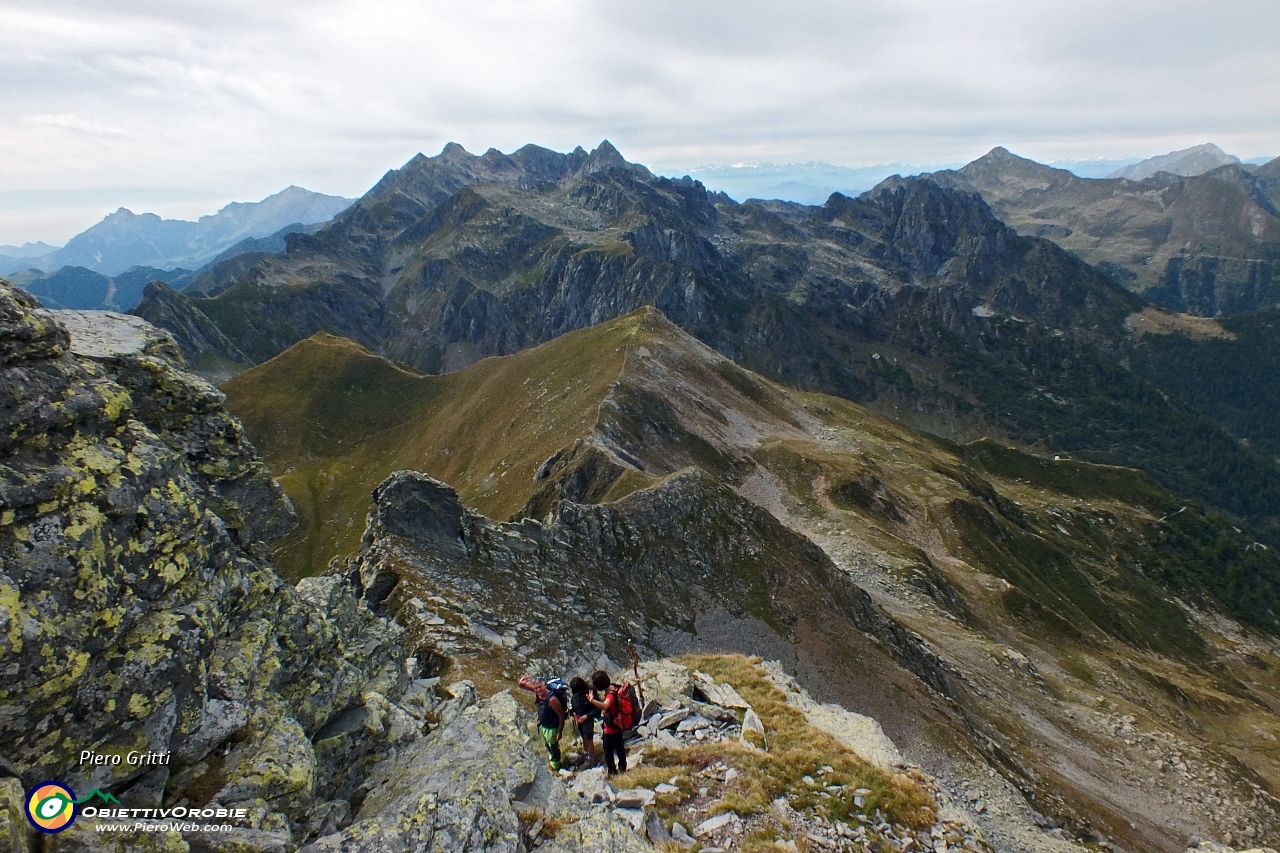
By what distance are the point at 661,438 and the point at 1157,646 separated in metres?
89.7

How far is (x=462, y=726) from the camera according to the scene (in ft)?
53.3

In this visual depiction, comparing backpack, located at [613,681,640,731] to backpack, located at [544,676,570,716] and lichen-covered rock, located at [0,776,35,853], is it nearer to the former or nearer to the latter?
backpack, located at [544,676,570,716]

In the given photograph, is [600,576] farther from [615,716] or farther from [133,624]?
[133,624]

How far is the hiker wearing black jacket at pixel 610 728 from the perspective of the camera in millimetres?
17227

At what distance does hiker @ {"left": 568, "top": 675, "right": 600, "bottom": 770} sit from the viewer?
17875 millimetres

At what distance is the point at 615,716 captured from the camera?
17.3 metres

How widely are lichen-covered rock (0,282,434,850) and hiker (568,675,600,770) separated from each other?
15.2 ft

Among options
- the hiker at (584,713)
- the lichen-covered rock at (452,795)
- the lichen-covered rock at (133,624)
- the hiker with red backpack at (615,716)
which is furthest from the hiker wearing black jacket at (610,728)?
the lichen-covered rock at (133,624)

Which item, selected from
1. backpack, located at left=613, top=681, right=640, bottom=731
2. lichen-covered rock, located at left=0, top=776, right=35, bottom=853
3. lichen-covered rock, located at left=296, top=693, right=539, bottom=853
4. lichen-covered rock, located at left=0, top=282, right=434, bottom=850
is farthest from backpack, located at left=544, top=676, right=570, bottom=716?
lichen-covered rock, located at left=0, top=776, right=35, bottom=853

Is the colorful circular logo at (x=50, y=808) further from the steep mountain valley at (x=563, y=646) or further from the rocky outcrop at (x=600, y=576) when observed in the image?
the rocky outcrop at (x=600, y=576)

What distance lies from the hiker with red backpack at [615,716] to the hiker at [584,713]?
9.5 inches

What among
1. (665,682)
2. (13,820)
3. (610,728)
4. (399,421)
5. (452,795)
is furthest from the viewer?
(399,421)

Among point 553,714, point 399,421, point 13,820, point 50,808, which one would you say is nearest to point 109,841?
point 50,808

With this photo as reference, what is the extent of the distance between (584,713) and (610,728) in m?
0.96
